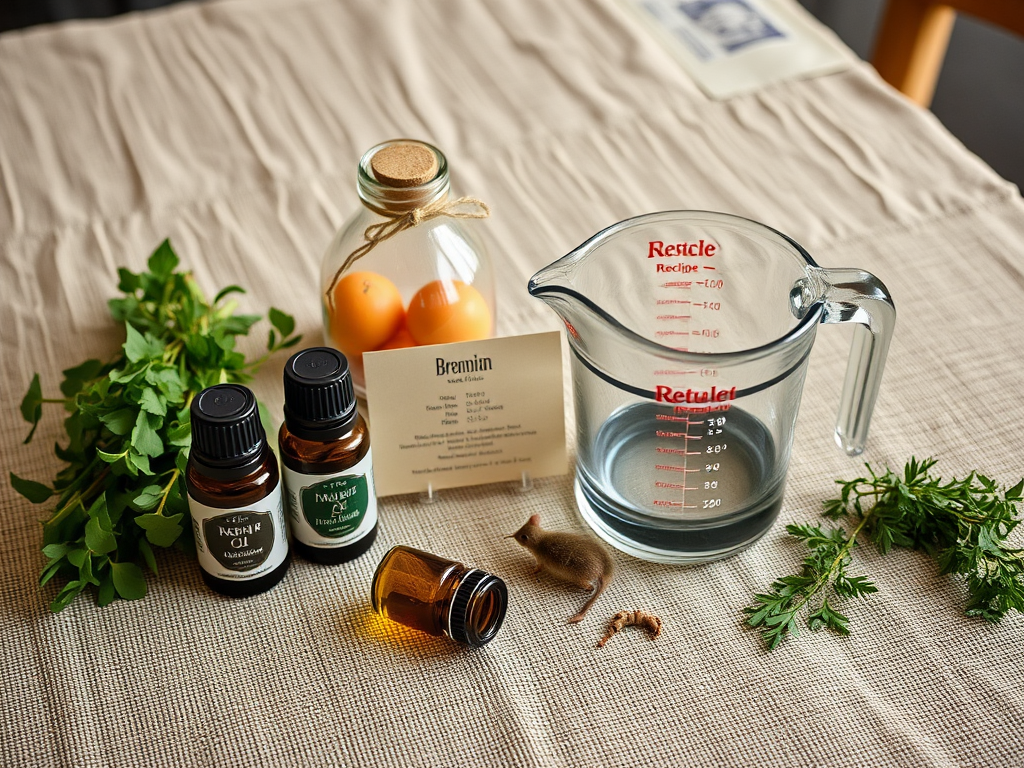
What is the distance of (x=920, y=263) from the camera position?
115 centimetres

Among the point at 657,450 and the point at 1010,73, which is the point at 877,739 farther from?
the point at 1010,73

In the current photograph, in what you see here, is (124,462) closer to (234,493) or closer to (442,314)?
(234,493)

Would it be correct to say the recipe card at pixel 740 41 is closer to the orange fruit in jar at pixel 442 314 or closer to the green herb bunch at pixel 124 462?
the orange fruit in jar at pixel 442 314

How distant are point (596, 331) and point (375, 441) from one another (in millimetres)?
247

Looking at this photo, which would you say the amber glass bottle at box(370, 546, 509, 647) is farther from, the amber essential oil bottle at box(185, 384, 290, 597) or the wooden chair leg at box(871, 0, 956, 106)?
the wooden chair leg at box(871, 0, 956, 106)

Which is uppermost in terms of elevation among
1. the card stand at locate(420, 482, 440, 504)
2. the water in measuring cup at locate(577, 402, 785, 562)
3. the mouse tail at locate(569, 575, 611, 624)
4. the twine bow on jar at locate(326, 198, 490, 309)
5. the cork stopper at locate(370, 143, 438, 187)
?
the cork stopper at locate(370, 143, 438, 187)

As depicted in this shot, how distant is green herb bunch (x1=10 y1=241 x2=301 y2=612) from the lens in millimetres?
814

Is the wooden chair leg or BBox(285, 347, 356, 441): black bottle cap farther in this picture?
the wooden chair leg

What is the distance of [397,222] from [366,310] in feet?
0.29

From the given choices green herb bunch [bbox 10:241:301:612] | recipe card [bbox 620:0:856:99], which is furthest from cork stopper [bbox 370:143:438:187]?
recipe card [bbox 620:0:856:99]

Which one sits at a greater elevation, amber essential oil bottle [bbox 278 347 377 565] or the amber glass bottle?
amber essential oil bottle [bbox 278 347 377 565]

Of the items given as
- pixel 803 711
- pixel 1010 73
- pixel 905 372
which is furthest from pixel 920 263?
pixel 1010 73

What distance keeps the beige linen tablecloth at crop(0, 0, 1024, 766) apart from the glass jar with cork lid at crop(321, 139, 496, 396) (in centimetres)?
14

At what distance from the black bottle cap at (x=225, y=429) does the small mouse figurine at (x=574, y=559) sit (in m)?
0.25
